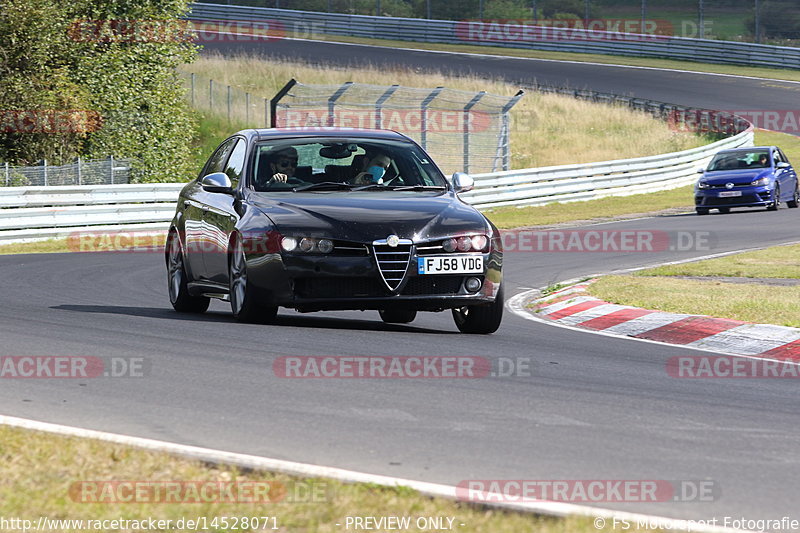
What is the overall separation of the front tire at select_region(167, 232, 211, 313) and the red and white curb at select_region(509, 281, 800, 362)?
3178mm

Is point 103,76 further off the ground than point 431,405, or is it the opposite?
point 431,405

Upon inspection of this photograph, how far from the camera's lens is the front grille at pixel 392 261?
9320 mm

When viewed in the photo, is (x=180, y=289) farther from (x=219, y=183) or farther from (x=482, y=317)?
(x=482, y=317)

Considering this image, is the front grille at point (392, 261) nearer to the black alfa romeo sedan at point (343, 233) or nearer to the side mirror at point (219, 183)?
the black alfa romeo sedan at point (343, 233)

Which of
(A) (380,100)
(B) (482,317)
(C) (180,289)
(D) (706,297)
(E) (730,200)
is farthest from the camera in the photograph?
(A) (380,100)

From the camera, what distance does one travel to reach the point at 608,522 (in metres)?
4.50

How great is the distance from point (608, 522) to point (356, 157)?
21.2 ft

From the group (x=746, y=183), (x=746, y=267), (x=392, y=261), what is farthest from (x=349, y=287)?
(x=746, y=183)

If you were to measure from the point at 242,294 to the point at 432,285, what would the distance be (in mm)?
1501

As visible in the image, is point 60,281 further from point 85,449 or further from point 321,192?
point 85,449

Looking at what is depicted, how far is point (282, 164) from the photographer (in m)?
10.5

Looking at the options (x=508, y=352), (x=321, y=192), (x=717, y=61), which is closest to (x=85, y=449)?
(x=508, y=352)

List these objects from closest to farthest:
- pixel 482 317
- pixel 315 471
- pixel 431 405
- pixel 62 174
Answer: pixel 315 471, pixel 431 405, pixel 482 317, pixel 62 174

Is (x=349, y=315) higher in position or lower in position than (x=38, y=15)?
lower
